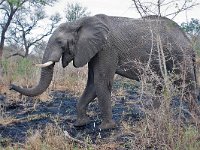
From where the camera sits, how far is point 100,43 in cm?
664

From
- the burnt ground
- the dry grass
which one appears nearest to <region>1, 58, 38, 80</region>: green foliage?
the burnt ground

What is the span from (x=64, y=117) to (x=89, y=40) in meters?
1.50

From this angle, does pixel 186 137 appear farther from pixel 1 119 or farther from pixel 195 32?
pixel 1 119

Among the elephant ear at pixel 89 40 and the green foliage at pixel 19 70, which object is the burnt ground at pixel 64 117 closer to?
the elephant ear at pixel 89 40

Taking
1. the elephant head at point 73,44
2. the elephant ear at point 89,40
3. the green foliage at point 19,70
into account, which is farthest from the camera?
the green foliage at point 19,70

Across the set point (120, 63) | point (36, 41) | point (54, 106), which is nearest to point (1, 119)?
point (54, 106)

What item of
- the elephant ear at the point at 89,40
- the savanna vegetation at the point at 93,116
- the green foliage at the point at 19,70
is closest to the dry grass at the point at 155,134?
the savanna vegetation at the point at 93,116

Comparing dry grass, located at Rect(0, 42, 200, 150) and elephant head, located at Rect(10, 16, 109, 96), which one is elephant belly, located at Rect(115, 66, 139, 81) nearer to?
elephant head, located at Rect(10, 16, 109, 96)

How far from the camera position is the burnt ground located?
612 centimetres

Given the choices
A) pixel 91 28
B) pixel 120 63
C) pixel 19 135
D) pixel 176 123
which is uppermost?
pixel 91 28

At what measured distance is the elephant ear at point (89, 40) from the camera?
21.6 feet

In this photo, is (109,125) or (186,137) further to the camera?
(109,125)

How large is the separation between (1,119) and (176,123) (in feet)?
11.0

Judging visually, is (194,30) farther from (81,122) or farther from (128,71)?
(81,122)
